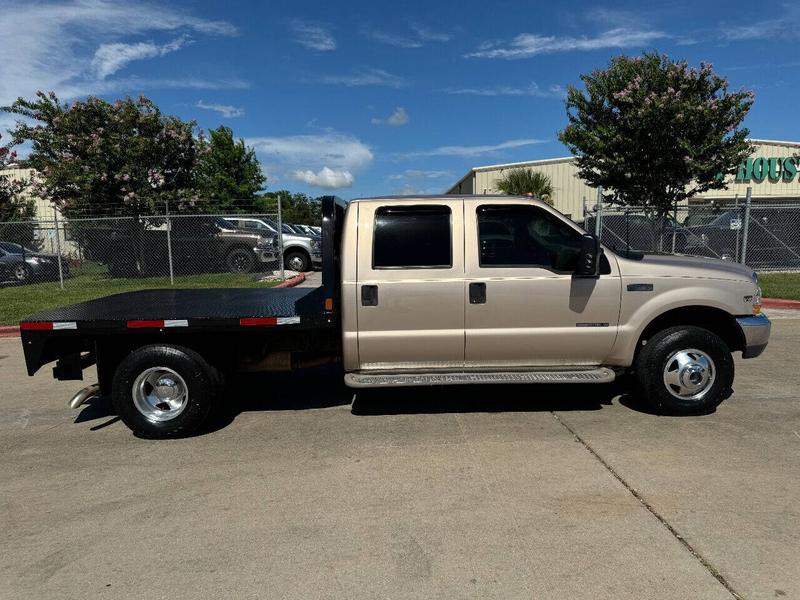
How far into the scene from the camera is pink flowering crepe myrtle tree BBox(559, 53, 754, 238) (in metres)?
15.0

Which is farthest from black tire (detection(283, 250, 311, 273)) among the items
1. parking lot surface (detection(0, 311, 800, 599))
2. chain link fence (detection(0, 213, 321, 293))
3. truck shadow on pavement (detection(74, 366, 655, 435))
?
parking lot surface (detection(0, 311, 800, 599))

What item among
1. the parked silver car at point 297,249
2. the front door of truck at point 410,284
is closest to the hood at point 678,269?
the front door of truck at point 410,284

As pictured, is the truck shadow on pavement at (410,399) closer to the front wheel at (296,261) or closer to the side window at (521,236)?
the side window at (521,236)

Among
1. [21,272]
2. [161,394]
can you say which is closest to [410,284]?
[161,394]

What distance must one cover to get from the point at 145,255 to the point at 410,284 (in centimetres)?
1301

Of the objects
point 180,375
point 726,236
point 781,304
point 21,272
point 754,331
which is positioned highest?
point 726,236

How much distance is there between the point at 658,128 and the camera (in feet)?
50.0

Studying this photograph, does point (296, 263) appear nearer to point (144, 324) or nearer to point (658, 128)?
point (658, 128)

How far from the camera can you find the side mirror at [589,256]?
15.4 ft

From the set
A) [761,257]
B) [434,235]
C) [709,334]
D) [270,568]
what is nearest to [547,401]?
[709,334]

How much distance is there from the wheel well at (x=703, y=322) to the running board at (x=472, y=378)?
0.62 m

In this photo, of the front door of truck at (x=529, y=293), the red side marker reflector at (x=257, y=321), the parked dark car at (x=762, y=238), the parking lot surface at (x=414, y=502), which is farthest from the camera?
the parked dark car at (x=762, y=238)

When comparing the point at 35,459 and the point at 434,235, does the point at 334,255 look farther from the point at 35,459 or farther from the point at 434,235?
the point at 35,459

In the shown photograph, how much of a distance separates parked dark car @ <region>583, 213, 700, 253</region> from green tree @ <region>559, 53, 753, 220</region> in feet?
1.62
